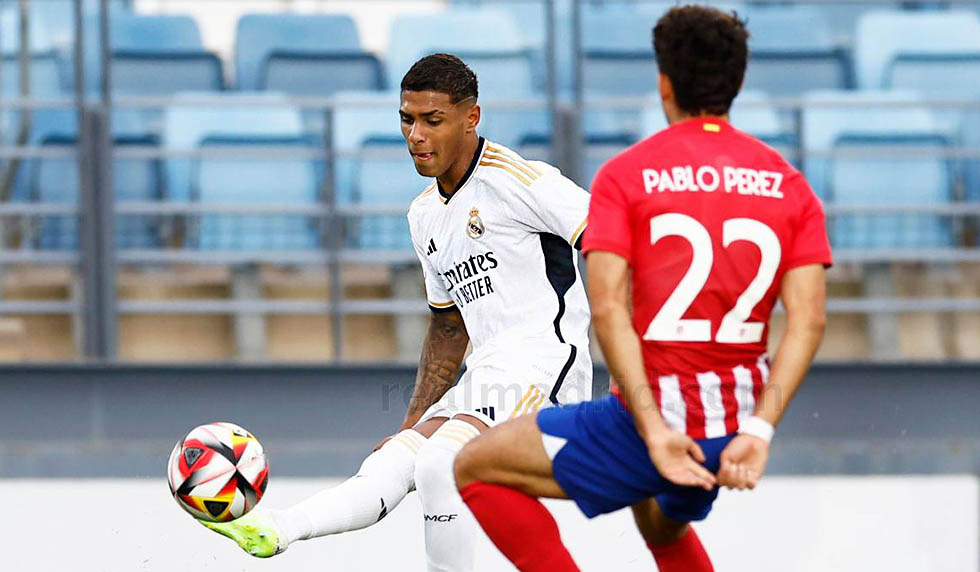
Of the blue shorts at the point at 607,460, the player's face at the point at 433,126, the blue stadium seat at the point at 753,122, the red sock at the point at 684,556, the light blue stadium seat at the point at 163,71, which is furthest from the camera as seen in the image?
the light blue stadium seat at the point at 163,71

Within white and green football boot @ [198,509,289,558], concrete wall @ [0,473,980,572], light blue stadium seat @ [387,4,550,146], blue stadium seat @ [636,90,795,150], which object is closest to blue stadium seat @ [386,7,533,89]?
light blue stadium seat @ [387,4,550,146]

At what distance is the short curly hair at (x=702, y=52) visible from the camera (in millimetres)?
2812

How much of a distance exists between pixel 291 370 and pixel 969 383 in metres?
3.45

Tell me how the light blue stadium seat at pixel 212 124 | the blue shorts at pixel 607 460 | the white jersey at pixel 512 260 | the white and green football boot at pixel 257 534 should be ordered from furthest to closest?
the light blue stadium seat at pixel 212 124
the white jersey at pixel 512 260
the white and green football boot at pixel 257 534
the blue shorts at pixel 607 460

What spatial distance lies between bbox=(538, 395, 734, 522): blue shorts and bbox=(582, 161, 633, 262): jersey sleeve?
1.17ft

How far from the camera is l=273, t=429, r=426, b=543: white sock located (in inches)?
142

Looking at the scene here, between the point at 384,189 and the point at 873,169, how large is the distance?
106 inches

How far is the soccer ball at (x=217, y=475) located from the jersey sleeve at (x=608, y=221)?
50.2 inches

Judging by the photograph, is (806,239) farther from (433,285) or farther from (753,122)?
(753,122)

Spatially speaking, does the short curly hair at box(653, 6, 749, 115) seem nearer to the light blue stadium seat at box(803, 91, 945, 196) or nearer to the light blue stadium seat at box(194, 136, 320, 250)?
the light blue stadium seat at box(194, 136, 320, 250)

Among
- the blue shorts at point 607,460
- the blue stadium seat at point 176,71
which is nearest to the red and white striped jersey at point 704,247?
the blue shorts at point 607,460

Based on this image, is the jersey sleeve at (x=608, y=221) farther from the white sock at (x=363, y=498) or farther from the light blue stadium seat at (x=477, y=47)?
the light blue stadium seat at (x=477, y=47)

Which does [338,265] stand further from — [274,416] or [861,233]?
[861,233]

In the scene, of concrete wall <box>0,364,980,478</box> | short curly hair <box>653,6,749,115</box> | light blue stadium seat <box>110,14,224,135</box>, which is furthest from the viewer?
light blue stadium seat <box>110,14,224,135</box>
